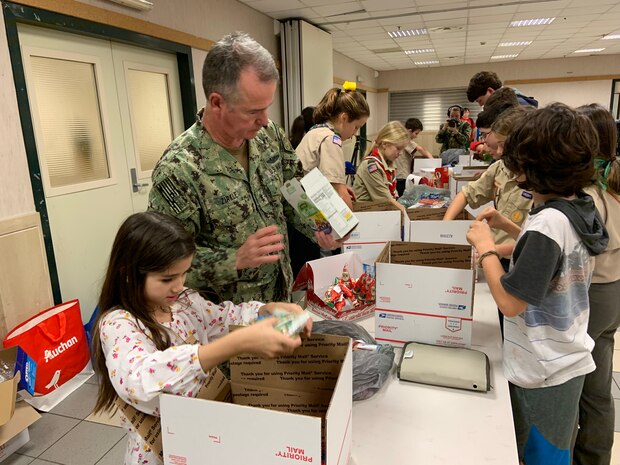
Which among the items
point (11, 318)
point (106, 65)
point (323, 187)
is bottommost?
point (11, 318)

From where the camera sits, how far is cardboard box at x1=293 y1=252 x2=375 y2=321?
1.54 meters

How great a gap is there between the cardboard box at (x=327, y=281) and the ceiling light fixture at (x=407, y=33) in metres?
6.27

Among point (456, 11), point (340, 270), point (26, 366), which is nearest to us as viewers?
point (340, 270)

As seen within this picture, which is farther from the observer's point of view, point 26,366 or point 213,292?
point 26,366

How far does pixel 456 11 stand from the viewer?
19.2ft

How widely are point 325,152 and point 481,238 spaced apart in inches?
59.5

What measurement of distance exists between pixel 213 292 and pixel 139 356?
57cm

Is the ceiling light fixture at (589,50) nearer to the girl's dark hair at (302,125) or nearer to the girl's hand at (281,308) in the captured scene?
the girl's dark hair at (302,125)

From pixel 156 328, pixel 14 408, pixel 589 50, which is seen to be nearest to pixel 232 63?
pixel 156 328

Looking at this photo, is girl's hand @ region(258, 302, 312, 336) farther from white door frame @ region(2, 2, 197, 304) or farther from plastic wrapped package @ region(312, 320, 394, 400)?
white door frame @ region(2, 2, 197, 304)

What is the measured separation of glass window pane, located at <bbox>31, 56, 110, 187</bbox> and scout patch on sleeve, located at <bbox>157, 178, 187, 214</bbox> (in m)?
1.91

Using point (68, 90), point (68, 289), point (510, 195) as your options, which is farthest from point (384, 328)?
point (68, 90)

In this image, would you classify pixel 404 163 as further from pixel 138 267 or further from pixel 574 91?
pixel 574 91

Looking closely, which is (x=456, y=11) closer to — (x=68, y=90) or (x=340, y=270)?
→ (x=68, y=90)
